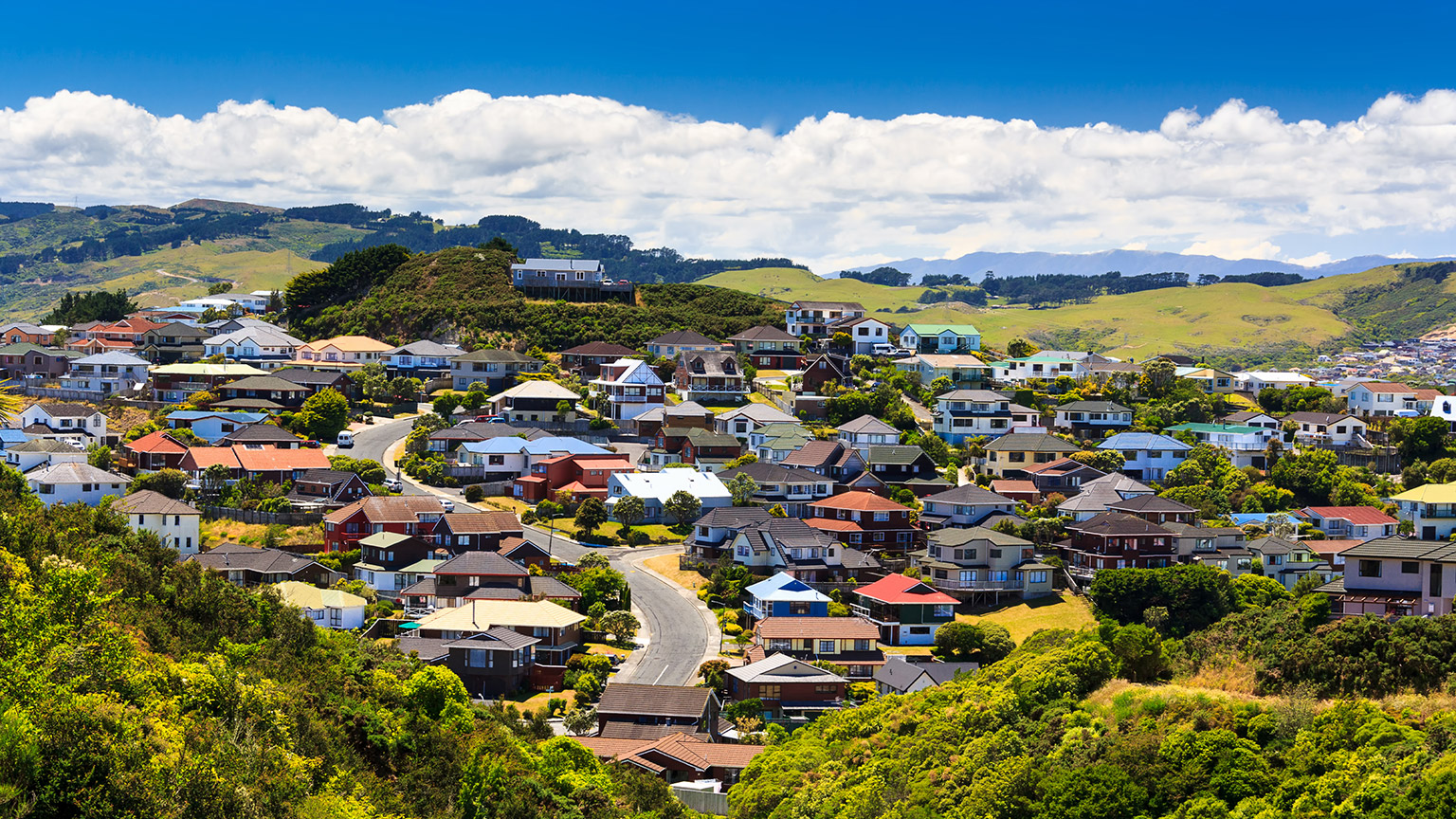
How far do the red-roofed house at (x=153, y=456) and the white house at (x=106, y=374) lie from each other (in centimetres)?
2093

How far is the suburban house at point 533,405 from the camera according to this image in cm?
9656

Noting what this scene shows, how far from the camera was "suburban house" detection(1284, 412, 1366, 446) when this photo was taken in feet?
334

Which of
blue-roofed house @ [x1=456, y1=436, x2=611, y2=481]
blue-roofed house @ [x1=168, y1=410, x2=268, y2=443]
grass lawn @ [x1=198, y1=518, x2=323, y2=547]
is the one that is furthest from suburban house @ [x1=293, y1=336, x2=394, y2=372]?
grass lawn @ [x1=198, y1=518, x2=323, y2=547]

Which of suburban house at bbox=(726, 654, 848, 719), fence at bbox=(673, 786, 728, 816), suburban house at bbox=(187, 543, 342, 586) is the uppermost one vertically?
suburban house at bbox=(187, 543, 342, 586)

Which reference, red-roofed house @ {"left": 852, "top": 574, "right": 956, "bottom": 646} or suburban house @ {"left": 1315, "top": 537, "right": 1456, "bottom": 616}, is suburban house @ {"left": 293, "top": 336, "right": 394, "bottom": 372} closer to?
red-roofed house @ {"left": 852, "top": 574, "right": 956, "bottom": 646}

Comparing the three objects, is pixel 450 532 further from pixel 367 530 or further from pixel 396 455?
pixel 396 455

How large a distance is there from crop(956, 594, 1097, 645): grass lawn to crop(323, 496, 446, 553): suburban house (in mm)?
27270

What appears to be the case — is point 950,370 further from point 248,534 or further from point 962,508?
point 248,534

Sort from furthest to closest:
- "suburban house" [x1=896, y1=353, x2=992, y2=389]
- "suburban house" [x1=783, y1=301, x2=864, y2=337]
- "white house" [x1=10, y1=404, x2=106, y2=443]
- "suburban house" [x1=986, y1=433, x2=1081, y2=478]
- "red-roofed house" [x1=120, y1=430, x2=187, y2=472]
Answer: "suburban house" [x1=783, y1=301, x2=864, y2=337] < "suburban house" [x1=896, y1=353, x2=992, y2=389] < "suburban house" [x1=986, y1=433, x2=1081, y2=478] < "white house" [x1=10, y1=404, x2=106, y2=443] < "red-roofed house" [x1=120, y1=430, x2=187, y2=472]

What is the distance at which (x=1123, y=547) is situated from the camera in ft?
241

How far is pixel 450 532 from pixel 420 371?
42160 mm

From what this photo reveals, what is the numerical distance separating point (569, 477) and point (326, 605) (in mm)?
24934

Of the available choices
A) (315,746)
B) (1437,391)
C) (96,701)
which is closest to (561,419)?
(315,746)

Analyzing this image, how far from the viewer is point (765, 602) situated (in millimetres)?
66750
